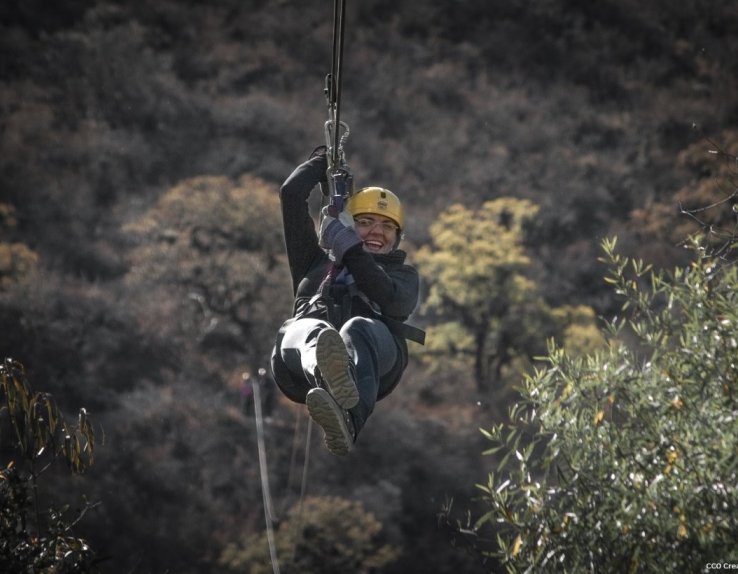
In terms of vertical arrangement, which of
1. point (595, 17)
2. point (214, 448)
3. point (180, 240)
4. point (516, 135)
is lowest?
point (214, 448)

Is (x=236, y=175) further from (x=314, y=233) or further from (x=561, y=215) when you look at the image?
(x=314, y=233)

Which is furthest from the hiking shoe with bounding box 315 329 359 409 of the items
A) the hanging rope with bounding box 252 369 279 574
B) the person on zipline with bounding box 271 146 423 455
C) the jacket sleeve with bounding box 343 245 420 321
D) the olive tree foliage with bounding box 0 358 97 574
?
the hanging rope with bounding box 252 369 279 574

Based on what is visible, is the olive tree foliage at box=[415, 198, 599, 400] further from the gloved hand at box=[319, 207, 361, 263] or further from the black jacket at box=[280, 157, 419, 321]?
the gloved hand at box=[319, 207, 361, 263]

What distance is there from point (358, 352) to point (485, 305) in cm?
2737

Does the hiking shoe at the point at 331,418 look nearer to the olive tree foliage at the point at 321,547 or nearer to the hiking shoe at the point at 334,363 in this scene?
the hiking shoe at the point at 334,363

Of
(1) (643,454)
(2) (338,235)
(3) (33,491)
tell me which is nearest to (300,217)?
(2) (338,235)

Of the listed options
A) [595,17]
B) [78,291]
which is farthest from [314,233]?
[595,17]

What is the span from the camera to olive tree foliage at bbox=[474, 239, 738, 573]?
5.06 m

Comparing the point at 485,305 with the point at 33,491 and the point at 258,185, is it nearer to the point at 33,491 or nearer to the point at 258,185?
the point at 258,185

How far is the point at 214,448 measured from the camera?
99.6ft

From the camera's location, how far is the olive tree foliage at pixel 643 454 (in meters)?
5.06

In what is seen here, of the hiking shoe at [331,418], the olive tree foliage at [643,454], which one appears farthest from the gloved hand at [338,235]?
the olive tree foliage at [643,454]

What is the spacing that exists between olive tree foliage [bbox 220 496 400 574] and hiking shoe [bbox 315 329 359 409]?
69.9ft

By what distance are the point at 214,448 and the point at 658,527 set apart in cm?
2591
